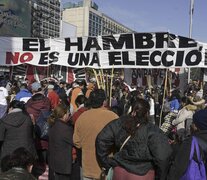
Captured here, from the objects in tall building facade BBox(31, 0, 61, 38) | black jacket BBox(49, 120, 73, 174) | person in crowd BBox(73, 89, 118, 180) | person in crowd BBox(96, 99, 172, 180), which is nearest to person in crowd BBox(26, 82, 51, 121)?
black jacket BBox(49, 120, 73, 174)

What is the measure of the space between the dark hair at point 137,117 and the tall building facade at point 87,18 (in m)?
121

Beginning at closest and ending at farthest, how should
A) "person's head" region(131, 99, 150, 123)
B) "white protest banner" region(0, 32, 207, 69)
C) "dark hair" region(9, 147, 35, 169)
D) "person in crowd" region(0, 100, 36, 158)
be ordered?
"dark hair" region(9, 147, 35, 169)
"person's head" region(131, 99, 150, 123)
"person in crowd" region(0, 100, 36, 158)
"white protest banner" region(0, 32, 207, 69)

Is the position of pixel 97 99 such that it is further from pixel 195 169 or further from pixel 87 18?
pixel 87 18

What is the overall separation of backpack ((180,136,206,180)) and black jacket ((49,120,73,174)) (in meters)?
2.18

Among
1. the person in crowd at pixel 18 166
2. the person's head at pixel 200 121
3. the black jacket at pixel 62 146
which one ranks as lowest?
the black jacket at pixel 62 146

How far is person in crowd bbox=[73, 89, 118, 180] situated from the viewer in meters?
4.55

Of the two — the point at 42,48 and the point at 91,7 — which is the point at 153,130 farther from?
the point at 91,7

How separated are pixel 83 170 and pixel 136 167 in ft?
3.53

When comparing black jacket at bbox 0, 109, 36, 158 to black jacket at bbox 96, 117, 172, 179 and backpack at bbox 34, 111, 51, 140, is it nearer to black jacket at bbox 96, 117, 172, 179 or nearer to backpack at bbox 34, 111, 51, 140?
backpack at bbox 34, 111, 51, 140

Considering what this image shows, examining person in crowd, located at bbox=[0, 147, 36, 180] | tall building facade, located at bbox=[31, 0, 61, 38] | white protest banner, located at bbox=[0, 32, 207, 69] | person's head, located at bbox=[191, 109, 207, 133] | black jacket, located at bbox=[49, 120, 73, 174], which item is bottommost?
black jacket, located at bbox=[49, 120, 73, 174]

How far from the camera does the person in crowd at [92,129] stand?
455 centimetres

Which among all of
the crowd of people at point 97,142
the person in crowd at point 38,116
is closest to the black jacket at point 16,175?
the crowd of people at point 97,142

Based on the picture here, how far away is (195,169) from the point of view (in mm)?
3391

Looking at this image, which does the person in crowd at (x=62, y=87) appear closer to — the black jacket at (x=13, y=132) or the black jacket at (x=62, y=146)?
the black jacket at (x=13, y=132)
